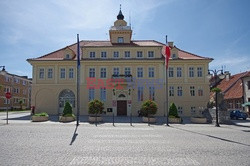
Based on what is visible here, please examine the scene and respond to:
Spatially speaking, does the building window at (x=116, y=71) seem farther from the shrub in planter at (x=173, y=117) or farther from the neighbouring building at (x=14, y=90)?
the neighbouring building at (x=14, y=90)

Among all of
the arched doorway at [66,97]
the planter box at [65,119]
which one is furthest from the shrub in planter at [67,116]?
the arched doorway at [66,97]

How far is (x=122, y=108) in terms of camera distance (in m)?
31.2

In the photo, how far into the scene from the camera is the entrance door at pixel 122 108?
3109 centimetres

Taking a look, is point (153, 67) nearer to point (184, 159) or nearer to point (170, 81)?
point (170, 81)

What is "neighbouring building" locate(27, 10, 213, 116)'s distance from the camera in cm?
3116

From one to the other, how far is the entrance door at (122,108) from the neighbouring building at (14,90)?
1439 inches

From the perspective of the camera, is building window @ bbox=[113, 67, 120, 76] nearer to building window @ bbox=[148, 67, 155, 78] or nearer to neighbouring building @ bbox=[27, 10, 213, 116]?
neighbouring building @ bbox=[27, 10, 213, 116]

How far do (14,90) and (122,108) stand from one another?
43.6 metres

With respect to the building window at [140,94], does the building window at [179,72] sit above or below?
above

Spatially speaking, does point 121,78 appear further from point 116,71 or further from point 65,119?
point 65,119

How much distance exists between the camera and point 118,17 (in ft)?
128

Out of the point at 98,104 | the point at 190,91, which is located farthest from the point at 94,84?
the point at 190,91

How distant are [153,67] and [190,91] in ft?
24.4

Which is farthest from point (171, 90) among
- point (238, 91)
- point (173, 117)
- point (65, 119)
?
point (65, 119)
